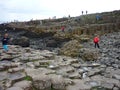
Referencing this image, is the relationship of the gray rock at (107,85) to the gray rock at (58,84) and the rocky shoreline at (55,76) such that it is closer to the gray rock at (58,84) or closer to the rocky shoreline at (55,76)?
the rocky shoreline at (55,76)

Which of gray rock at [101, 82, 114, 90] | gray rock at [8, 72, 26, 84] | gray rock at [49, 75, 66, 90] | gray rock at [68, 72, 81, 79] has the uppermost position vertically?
gray rock at [8, 72, 26, 84]

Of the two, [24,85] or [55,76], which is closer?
[24,85]

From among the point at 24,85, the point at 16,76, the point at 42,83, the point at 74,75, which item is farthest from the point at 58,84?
the point at 16,76

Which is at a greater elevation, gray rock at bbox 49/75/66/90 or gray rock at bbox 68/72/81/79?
gray rock at bbox 49/75/66/90

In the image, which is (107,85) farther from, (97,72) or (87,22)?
(87,22)

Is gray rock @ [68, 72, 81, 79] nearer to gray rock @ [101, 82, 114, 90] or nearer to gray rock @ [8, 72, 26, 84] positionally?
gray rock @ [101, 82, 114, 90]

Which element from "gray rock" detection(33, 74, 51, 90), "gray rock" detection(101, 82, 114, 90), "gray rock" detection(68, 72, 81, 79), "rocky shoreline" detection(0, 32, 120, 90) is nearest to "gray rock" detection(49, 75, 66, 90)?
"rocky shoreline" detection(0, 32, 120, 90)

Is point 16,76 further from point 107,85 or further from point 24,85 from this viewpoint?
point 107,85

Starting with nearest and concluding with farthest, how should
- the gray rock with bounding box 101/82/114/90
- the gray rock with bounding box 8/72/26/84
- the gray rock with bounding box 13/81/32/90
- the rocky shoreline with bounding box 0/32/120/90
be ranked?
the gray rock with bounding box 13/81/32/90, the rocky shoreline with bounding box 0/32/120/90, the gray rock with bounding box 101/82/114/90, the gray rock with bounding box 8/72/26/84

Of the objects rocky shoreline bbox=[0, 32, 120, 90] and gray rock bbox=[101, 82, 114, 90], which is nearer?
rocky shoreline bbox=[0, 32, 120, 90]

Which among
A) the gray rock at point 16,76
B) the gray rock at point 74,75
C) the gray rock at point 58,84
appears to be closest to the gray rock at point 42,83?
the gray rock at point 58,84

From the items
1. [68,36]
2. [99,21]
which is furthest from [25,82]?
[99,21]

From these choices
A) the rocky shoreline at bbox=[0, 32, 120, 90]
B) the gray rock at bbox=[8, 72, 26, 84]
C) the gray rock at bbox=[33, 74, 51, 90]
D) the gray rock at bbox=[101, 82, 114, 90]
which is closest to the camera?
the gray rock at bbox=[33, 74, 51, 90]

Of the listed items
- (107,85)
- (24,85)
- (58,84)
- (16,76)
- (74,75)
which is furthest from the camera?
(74,75)
